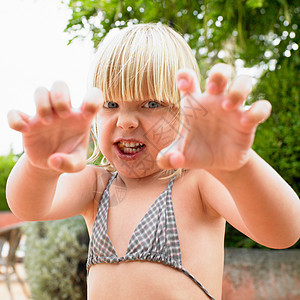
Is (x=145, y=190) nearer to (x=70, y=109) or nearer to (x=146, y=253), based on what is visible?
(x=146, y=253)

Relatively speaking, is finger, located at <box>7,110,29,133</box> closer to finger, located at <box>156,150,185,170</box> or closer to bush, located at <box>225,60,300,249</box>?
finger, located at <box>156,150,185,170</box>

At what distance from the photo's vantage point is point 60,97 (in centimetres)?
69

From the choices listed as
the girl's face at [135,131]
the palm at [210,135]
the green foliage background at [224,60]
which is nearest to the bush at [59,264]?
the green foliage background at [224,60]

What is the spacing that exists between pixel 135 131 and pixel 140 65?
172 millimetres

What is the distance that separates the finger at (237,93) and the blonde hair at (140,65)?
1.27 feet

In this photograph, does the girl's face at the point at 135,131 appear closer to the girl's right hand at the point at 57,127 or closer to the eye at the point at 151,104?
the eye at the point at 151,104

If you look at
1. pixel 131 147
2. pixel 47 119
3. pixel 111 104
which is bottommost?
pixel 131 147

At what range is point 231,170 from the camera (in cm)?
74

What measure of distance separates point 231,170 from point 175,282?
410 mm

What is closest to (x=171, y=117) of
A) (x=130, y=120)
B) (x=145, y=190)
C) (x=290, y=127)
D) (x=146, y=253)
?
(x=130, y=120)

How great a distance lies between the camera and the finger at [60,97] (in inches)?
27.2

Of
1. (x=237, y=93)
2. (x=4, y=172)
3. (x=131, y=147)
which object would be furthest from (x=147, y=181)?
(x=4, y=172)

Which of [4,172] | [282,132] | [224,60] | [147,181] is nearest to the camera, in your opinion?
[147,181]

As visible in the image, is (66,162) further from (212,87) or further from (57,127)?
(212,87)
